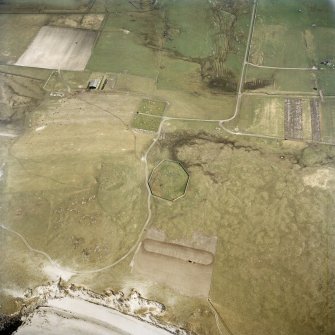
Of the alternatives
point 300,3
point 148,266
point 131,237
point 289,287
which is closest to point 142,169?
point 131,237

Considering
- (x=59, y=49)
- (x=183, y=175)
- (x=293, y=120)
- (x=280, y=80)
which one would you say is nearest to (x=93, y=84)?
(x=59, y=49)

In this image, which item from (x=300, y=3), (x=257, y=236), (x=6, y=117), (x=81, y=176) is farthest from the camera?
(x=300, y=3)

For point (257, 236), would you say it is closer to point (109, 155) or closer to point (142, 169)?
point (142, 169)

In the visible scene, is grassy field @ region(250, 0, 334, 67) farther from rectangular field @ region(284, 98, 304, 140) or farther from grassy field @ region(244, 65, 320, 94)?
rectangular field @ region(284, 98, 304, 140)

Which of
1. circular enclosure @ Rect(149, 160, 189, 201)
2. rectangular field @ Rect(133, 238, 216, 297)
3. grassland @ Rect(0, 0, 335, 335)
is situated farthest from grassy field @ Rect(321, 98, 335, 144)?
rectangular field @ Rect(133, 238, 216, 297)

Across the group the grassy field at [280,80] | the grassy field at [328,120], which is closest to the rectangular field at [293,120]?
the grassy field at [280,80]

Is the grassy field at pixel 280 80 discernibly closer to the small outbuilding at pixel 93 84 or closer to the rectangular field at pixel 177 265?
the small outbuilding at pixel 93 84
